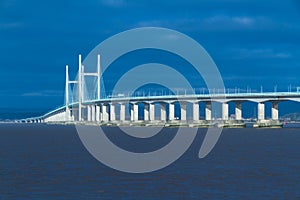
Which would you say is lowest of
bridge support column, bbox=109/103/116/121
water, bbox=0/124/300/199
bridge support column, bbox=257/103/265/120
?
water, bbox=0/124/300/199

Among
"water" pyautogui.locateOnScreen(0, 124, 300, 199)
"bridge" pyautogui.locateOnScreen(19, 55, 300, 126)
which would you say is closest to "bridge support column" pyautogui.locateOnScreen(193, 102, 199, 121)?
"bridge" pyautogui.locateOnScreen(19, 55, 300, 126)

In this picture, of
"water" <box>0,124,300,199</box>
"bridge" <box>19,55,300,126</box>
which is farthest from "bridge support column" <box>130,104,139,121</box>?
"water" <box>0,124,300,199</box>

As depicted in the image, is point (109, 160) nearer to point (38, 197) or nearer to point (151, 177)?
point (151, 177)

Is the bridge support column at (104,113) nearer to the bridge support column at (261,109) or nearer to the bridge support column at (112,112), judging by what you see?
the bridge support column at (112,112)

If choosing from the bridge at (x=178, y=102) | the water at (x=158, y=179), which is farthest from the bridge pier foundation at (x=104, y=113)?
the water at (x=158, y=179)

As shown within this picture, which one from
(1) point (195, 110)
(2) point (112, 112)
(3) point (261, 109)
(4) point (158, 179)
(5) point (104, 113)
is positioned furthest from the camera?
(5) point (104, 113)

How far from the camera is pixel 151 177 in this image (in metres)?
35.0

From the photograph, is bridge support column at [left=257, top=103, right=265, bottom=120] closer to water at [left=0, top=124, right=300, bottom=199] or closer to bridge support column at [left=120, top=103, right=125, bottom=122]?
bridge support column at [left=120, top=103, right=125, bottom=122]

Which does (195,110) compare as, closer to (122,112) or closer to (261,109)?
(261,109)

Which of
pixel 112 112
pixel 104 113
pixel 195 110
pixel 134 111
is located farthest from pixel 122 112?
pixel 195 110

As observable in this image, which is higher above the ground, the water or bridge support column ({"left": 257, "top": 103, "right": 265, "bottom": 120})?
bridge support column ({"left": 257, "top": 103, "right": 265, "bottom": 120})

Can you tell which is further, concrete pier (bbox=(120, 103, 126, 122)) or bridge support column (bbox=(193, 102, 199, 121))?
concrete pier (bbox=(120, 103, 126, 122))

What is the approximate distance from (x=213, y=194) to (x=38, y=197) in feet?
25.2

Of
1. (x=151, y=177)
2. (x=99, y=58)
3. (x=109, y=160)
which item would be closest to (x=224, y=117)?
(x=99, y=58)
